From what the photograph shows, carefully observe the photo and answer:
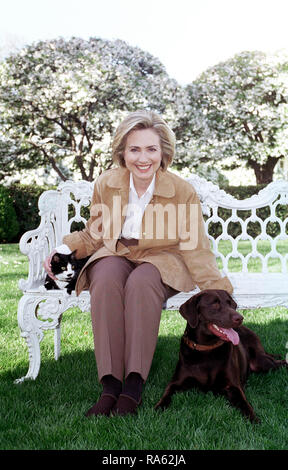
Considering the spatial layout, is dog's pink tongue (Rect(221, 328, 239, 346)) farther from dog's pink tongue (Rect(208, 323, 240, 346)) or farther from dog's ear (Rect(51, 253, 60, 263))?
dog's ear (Rect(51, 253, 60, 263))

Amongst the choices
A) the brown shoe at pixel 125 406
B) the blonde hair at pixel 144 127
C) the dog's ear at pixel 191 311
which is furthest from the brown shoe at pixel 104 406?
the blonde hair at pixel 144 127

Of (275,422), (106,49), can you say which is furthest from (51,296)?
(106,49)

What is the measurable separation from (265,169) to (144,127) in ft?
46.4

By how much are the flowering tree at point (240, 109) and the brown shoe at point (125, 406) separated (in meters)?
11.6

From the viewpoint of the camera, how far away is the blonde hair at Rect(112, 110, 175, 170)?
3.23 metres

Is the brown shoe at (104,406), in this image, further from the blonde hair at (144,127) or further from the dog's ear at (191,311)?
the blonde hair at (144,127)

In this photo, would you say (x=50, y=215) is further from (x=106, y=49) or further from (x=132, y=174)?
(x=106, y=49)

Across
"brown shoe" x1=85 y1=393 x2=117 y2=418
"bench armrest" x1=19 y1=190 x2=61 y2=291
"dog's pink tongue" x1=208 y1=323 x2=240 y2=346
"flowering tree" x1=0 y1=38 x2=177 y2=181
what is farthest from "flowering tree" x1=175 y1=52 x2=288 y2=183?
"brown shoe" x1=85 y1=393 x2=117 y2=418

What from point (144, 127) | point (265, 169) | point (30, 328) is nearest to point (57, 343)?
point (30, 328)

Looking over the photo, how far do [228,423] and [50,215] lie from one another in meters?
2.16

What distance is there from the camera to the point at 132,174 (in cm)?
339

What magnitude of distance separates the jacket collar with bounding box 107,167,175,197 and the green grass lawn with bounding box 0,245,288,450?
1.20 metres

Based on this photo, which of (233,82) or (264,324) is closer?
(264,324)
